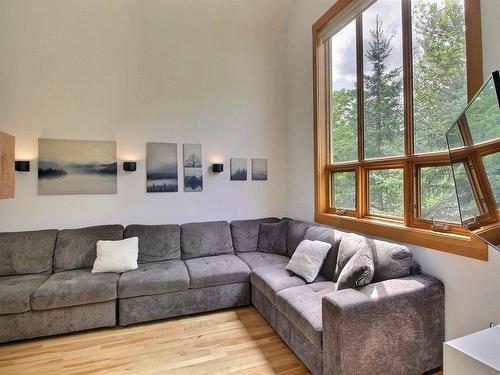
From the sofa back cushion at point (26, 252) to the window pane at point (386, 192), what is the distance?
352 cm

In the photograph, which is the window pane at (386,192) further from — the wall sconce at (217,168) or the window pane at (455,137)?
the wall sconce at (217,168)

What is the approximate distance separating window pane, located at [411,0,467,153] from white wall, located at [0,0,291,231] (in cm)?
221

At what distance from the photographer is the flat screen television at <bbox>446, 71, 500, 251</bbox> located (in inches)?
46.8

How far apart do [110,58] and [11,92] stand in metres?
1.18

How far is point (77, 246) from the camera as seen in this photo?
3086mm

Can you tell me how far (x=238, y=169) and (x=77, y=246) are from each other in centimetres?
223

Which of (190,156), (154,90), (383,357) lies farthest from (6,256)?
(383,357)

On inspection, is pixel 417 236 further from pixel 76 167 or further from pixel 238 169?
pixel 76 167

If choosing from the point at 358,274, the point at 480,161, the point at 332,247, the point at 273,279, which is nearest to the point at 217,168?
the point at 273,279

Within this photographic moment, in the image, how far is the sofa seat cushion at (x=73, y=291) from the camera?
7.99 ft

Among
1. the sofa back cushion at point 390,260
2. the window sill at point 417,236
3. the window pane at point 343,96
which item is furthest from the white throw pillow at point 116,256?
the window pane at point 343,96

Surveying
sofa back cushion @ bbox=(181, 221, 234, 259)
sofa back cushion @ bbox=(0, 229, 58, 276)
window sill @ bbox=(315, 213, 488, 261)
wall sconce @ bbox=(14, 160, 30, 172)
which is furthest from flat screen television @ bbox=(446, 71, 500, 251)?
wall sconce @ bbox=(14, 160, 30, 172)

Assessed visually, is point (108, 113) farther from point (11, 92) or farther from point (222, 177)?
point (222, 177)

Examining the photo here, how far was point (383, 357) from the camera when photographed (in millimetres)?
1766
